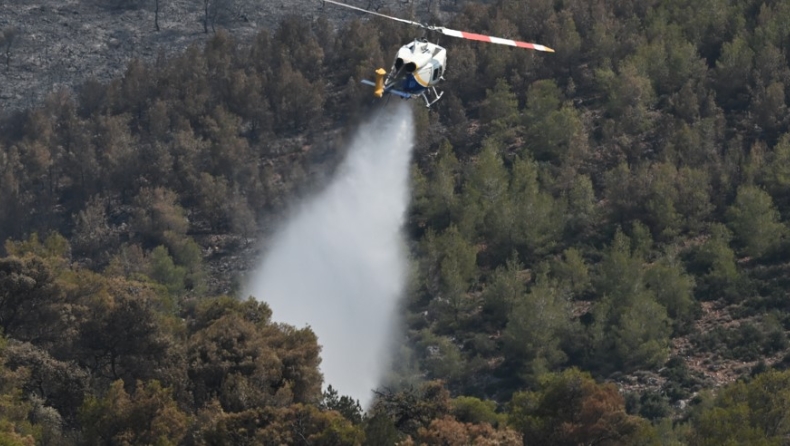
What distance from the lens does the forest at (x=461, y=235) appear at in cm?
6306

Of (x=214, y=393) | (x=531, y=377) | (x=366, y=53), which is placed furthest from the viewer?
(x=366, y=53)

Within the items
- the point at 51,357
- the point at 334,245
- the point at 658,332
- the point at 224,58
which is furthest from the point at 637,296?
the point at 224,58

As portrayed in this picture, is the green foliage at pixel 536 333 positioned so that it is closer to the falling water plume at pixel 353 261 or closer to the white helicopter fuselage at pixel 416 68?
the falling water plume at pixel 353 261

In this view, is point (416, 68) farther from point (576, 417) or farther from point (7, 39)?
point (7, 39)

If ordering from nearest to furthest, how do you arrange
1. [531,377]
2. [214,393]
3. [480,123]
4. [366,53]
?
[214,393] < [531,377] < [480,123] < [366,53]

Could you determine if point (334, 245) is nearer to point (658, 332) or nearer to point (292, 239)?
point (292, 239)

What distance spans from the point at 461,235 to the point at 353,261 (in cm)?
930

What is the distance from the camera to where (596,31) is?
112m

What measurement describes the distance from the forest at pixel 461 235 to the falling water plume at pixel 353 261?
144 centimetres

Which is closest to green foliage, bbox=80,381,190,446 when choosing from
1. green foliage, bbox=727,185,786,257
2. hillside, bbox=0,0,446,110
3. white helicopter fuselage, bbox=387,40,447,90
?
white helicopter fuselage, bbox=387,40,447,90

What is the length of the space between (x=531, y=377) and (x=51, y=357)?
76.2ft

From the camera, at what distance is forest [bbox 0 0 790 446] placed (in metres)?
63.1

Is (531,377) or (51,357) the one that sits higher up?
(531,377)

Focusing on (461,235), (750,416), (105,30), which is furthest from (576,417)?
(105,30)
